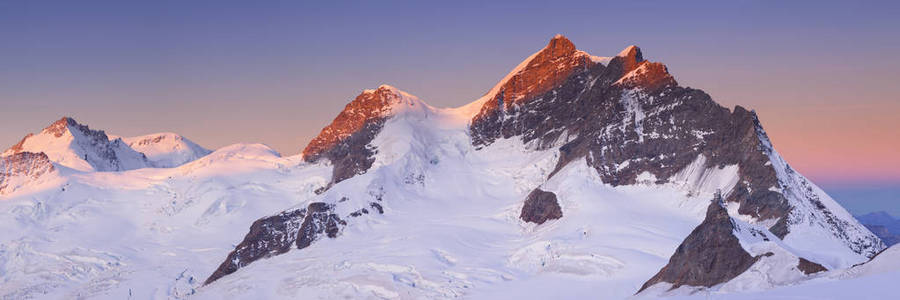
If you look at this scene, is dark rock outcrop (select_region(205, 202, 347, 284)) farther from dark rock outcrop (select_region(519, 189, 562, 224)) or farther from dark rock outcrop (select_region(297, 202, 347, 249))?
dark rock outcrop (select_region(519, 189, 562, 224))

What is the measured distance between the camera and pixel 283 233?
185625 mm

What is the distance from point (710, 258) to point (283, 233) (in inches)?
4609

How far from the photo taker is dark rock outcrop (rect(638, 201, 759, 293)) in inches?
3285

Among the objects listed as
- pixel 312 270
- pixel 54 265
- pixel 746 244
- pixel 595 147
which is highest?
pixel 595 147

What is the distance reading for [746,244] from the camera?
89625 mm

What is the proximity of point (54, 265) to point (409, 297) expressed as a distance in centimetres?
9350

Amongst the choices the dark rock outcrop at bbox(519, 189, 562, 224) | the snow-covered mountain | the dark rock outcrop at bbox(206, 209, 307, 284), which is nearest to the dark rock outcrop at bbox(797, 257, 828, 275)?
the snow-covered mountain

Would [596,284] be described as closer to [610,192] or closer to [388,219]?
[610,192]

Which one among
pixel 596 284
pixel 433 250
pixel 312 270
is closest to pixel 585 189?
pixel 433 250

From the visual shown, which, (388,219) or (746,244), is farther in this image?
(388,219)

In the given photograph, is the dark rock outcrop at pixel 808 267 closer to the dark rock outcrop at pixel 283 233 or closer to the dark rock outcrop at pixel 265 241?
the dark rock outcrop at pixel 283 233

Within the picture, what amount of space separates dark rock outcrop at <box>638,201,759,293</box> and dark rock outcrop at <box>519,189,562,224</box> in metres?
78.4

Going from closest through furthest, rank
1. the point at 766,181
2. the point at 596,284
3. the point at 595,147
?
the point at 596,284, the point at 766,181, the point at 595,147

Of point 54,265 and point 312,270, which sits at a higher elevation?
point 54,265
